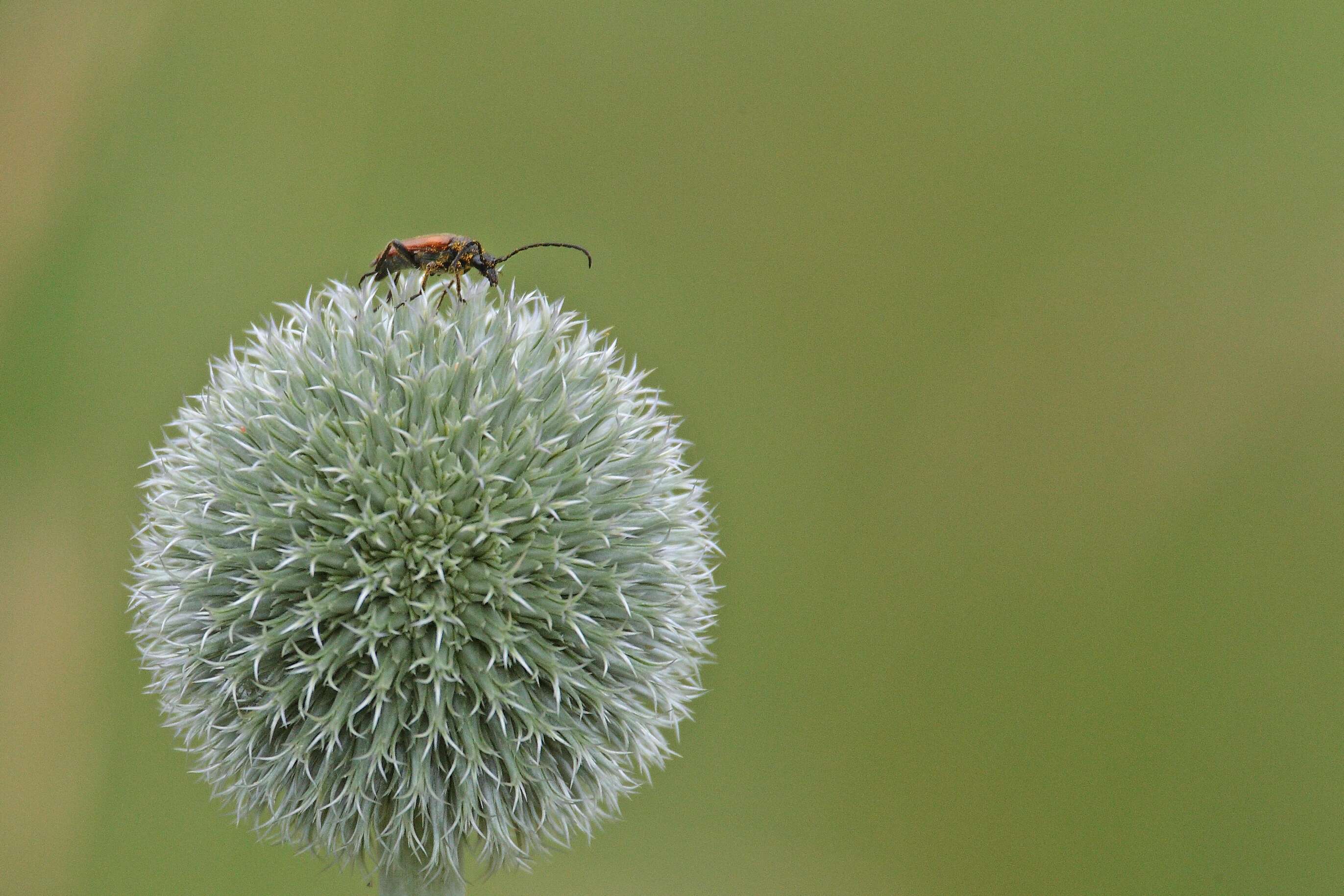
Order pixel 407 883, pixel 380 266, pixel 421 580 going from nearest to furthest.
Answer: pixel 421 580
pixel 407 883
pixel 380 266

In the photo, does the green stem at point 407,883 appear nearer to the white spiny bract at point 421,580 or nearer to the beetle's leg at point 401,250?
the white spiny bract at point 421,580

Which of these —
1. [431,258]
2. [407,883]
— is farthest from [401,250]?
[407,883]

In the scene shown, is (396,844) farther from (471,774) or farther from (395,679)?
(395,679)

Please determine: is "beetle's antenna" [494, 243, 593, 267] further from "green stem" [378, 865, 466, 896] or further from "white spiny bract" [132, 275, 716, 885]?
Result: "green stem" [378, 865, 466, 896]

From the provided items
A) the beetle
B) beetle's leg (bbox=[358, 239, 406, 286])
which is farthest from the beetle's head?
beetle's leg (bbox=[358, 239, 406, 286])

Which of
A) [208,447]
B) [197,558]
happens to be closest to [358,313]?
[208,447]

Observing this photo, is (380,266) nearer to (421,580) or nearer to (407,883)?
(421,580)
